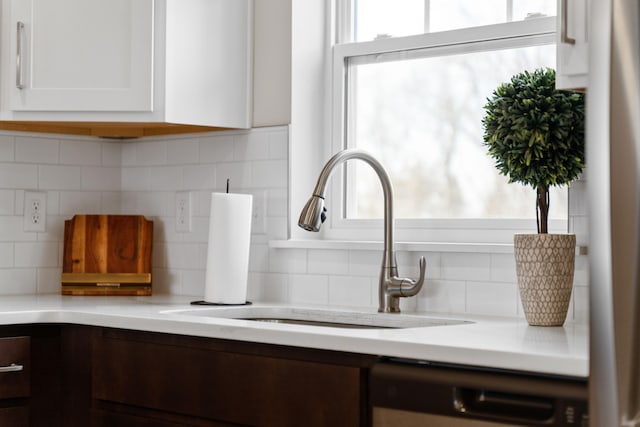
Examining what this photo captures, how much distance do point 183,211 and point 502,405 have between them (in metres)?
1.74

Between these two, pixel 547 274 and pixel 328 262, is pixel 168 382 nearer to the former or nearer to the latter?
pixel 328 262

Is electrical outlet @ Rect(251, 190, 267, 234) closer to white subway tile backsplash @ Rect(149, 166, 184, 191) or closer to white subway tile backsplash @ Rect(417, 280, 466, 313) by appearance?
white subway tile backsplash @ Rect(149, 166, 184, 191)

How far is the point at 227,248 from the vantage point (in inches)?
110

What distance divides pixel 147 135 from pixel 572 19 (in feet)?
5.71

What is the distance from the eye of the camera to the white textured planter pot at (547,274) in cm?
215

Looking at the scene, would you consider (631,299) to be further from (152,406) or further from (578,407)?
(152,406)

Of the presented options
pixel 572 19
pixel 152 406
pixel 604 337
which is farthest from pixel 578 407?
pixel 152 406

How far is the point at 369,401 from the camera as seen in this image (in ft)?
6.27

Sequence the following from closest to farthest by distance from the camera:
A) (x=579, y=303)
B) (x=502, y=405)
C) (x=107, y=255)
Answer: (x=502, y=405), (x=579, y=303), (x=107, y=255)

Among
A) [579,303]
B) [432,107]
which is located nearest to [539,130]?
[579,303]

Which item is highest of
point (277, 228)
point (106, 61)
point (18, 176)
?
point (106, 61)

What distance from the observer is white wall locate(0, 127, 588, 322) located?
9.21 ft

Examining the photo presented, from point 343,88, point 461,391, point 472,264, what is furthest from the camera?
point 343,88

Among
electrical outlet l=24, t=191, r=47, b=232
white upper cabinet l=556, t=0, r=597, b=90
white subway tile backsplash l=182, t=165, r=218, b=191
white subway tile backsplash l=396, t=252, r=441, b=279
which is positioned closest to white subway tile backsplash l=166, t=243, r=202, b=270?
white subway tile backsplash l=182, t=165, r=218, b=191
